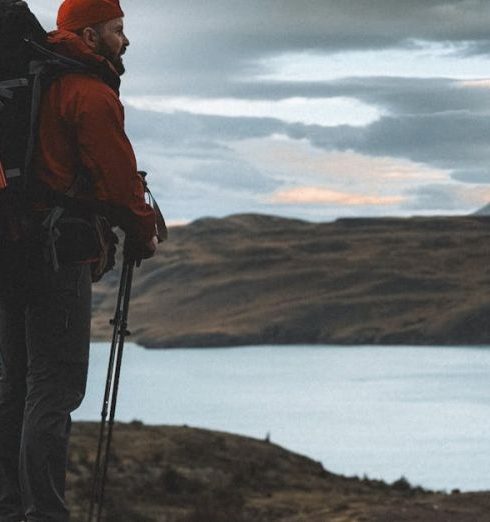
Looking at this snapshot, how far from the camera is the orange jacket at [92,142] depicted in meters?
5.03

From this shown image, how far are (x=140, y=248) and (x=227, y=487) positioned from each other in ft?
44.5

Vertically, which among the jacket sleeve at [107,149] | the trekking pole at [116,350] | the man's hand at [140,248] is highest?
the jacket sleeve at [107,149]

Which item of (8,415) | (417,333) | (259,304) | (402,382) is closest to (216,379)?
(402,382)

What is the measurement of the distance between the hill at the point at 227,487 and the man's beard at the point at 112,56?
792 cm

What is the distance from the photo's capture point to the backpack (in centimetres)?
509

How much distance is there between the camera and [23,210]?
5125mm

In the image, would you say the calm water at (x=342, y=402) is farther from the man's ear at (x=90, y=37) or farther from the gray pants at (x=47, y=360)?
the man's ear at (x=90, y=37)

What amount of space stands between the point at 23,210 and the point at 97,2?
926mm

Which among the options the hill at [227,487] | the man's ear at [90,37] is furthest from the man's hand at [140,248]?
the hill at [227,487]

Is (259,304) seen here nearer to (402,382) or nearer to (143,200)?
(402,382)

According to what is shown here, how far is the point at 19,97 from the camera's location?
5.10 metres

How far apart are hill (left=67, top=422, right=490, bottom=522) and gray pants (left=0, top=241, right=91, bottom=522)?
752cm

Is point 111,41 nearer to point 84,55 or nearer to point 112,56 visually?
point 112,56

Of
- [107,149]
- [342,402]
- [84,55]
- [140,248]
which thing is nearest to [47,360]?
[140,248]
